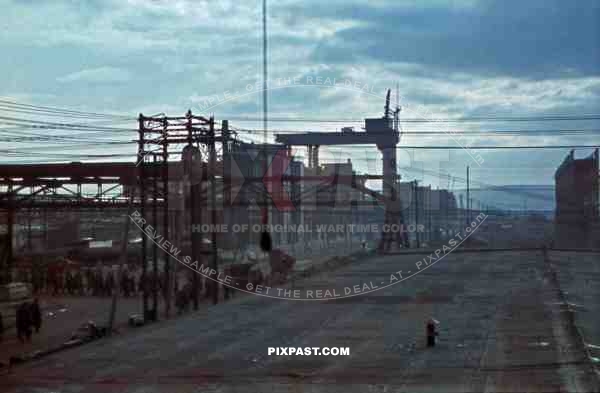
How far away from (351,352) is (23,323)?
12.4m

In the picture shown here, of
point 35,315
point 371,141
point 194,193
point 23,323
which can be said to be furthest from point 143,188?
point 371,141

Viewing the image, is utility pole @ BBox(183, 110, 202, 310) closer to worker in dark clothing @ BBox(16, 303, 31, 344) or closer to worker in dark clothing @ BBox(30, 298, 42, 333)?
worker in dark clothing @ BBox(30, 298, 42, 333)

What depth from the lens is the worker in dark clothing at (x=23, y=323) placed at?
23.7 metres

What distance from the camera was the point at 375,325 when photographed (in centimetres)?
2170

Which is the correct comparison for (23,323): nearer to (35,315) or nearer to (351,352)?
(35,315)

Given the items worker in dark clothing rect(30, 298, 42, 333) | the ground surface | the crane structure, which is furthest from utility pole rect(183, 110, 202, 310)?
the crane structure

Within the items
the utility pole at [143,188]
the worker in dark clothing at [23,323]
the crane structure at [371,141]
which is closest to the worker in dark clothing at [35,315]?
the worker in dark clothing at [23,323]

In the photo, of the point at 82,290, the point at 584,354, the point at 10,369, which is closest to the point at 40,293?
the point at 82,290

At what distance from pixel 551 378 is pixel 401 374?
9.36 ft

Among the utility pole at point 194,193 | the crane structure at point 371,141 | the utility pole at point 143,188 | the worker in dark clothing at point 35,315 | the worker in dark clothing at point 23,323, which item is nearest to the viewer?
the worker in dark clothing at point 23,323

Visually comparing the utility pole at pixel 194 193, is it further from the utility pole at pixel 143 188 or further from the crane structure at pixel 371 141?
the crane structure at pixel 371 141

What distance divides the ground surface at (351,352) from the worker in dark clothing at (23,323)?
442 cm

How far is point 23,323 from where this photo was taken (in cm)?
2388

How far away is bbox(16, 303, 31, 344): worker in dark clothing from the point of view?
23731mm
